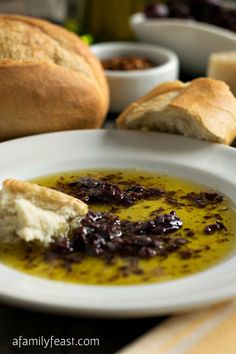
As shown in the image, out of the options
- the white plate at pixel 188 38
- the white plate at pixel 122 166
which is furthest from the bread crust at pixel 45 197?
the white plate at pixel 188 38

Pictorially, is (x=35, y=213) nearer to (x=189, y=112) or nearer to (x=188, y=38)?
→ (x=189, y=112)

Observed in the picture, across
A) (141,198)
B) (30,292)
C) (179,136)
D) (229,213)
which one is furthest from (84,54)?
(30,292)

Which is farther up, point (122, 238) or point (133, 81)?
point (133, 81)

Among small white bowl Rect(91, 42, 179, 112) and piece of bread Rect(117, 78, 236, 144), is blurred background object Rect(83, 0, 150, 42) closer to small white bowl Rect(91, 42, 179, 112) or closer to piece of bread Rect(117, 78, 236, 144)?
small white bowl Rect(91, 42, 179, 112)

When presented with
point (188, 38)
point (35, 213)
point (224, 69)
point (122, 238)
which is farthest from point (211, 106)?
point (188, 38)

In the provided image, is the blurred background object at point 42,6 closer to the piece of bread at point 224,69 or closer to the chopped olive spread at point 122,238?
the piece of bread at point 224,69

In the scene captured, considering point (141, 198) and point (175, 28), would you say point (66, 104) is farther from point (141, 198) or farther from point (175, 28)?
point (175, 28)

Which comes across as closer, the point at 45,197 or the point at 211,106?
the point at 45,197
